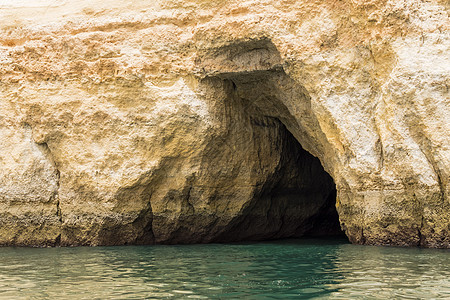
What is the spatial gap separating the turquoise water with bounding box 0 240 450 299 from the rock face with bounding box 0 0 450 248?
1.47 metres

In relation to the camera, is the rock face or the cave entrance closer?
the rock face

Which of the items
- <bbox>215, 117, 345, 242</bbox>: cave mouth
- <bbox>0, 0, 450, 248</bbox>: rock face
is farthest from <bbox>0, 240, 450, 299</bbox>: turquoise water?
<bbox>215, 117, 345, 242</bbox>: cave mouth

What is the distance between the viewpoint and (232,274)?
731 cm

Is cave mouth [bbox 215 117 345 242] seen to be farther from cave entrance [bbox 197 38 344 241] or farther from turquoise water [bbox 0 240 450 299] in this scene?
turquoise water [bbox 0 240 450 299]

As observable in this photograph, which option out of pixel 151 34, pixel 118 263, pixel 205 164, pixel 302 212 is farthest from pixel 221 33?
pixel 302 212

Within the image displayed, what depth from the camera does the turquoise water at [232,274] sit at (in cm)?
598

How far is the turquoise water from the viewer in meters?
5.98

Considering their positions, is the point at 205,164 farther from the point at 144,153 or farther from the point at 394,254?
the point at 394,254

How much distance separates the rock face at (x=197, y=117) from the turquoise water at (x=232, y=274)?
1.47 m

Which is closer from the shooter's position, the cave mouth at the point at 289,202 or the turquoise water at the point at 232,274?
the turquoise water at the point at 232,274

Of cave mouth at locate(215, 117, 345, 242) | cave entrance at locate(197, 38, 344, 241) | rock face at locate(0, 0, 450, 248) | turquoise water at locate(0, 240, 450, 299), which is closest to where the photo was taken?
turquoise water at locate(0, 240, 450, 299)

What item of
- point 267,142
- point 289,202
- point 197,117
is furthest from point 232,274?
point 289,202

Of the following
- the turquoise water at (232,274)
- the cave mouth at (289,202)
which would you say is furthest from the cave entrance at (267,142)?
the turquoise water at (232,274)

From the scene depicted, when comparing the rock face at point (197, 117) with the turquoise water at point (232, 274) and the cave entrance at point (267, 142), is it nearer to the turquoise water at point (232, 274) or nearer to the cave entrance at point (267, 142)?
the cave entrance at point (267, 142)
